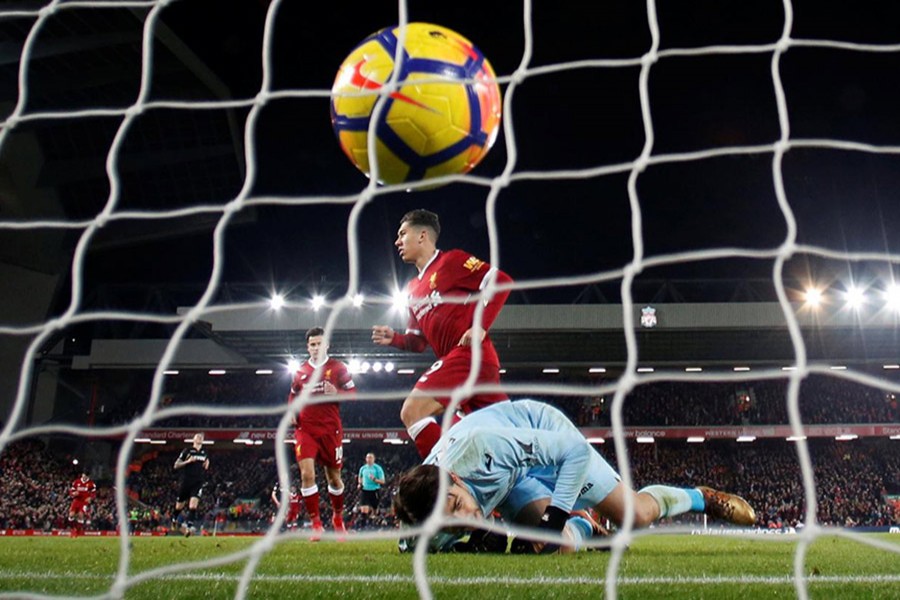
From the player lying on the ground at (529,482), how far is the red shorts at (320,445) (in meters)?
3.17

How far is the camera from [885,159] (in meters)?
15.9

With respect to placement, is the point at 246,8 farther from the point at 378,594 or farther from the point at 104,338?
the point at 104,338

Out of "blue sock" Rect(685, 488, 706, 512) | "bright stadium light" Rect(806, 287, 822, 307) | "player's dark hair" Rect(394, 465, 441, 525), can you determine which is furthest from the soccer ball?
"bright stadium light" Rect(806, 287, 822, 307)

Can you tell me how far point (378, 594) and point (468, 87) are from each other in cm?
200

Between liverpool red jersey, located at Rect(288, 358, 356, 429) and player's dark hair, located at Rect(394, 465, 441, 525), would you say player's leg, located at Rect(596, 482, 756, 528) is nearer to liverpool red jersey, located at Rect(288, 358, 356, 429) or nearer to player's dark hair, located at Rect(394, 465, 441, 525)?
player's dark hair, located at Rect(394, 465, 441, 525)

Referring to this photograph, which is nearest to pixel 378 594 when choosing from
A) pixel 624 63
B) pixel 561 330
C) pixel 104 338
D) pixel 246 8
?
pixel 624 63

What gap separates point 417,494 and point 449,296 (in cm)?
160

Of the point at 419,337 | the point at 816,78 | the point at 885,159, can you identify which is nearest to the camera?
the point at 419,337

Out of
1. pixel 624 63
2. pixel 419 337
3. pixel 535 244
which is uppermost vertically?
pixel 535 244

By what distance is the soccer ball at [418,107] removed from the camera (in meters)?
3.05

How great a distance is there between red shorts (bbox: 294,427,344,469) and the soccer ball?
3744 mm

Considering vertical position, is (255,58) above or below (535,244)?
above

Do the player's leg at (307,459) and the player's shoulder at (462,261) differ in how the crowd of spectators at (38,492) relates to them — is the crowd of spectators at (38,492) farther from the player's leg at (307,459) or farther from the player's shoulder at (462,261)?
the player's shoulder at (462,261)

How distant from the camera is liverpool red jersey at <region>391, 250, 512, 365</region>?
418cm
